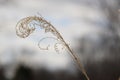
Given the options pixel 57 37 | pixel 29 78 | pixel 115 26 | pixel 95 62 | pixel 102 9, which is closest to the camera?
pixel 57 37

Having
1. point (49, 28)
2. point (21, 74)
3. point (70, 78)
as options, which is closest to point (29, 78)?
point (21, 74)

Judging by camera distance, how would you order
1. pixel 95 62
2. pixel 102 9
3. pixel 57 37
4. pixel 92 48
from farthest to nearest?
1. pixel 95 62
2. pixel 92 48
3. pixel 102 9
4. pixel 57 37

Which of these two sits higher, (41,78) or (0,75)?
(0,75)

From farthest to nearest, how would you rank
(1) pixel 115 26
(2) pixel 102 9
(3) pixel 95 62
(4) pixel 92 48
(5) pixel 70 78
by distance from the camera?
(5) pixel 70 78, (3) pixel 95 62, (4) pixel 92 48, (2) pixel 102 9, (1) pixel 115 26

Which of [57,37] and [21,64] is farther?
[21,64]

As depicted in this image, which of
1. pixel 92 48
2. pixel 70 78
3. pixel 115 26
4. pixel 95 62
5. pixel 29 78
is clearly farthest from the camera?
pixel 29 78

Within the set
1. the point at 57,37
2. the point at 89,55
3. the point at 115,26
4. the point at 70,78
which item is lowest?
the point at 70,78

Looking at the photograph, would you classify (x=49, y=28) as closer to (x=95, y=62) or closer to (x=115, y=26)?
(x=115, y=26)

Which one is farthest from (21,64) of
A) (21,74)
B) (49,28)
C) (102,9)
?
(49,28)

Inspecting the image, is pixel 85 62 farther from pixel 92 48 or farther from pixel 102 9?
pixel 102 9
